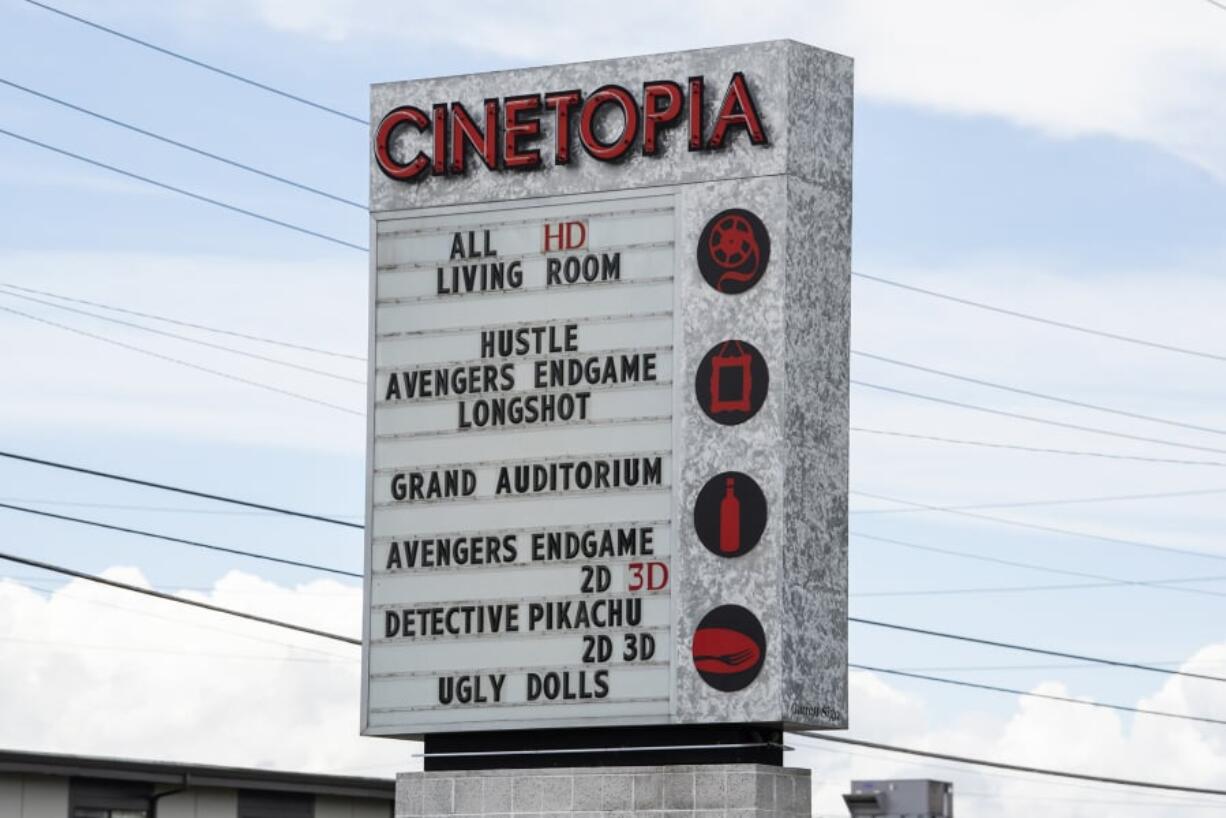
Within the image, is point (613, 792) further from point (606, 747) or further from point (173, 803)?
point (173, 803)

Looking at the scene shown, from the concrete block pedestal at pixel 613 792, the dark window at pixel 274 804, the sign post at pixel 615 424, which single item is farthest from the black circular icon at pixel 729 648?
the dark window at pixel 274 804

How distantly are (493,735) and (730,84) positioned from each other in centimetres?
732

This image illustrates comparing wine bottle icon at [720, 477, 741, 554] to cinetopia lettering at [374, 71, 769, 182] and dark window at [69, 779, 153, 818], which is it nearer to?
cinetopia lettering at [374, 71, 769, 182]

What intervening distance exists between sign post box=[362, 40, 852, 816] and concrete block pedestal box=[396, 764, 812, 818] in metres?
0.05

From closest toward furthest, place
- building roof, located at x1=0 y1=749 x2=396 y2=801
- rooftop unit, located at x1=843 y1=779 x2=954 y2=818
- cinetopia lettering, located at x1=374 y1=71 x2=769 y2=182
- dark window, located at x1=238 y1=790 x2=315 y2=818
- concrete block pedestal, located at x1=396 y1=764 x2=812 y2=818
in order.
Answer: rooftop unit, located at x1=843 y1=779 x2=954 y2=818 < concrete block pedestal, located at x1=396 y1=764 x2=812 y2=818 < cinetopia lettering, located at x1=374 y1=71 x2=769 y2=182 < building roof, located at x1=0 y1=749 x2=396 y2=801 < dark window, located at x1=238 y1=790 x2=315 y2=818

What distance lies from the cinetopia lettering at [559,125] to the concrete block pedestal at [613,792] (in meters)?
6.46

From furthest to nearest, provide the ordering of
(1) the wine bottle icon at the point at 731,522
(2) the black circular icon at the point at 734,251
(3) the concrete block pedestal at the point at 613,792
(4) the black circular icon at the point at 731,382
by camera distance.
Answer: (2) the black circular icon at the point at 734,251 → (4) the black circular icon at the point at 731,382 → (1) the wine bottle icon at the point at 731,522 → (3) the concrete block pedestal at the point at 613,792

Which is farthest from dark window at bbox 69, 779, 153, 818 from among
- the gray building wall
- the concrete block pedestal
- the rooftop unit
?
the rooftop unit

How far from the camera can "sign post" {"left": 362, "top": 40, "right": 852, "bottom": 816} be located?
24016 millimetres

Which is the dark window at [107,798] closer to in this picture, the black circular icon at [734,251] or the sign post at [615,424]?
the sign post at [615,424]

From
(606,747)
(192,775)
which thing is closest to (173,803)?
(192,775)

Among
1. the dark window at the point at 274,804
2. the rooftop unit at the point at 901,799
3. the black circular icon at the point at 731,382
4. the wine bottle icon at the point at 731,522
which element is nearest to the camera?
the rooftop unit at the point at 901,799

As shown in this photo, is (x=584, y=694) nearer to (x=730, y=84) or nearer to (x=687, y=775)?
(x=687, y=775)

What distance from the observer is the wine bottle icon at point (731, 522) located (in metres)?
24.0
